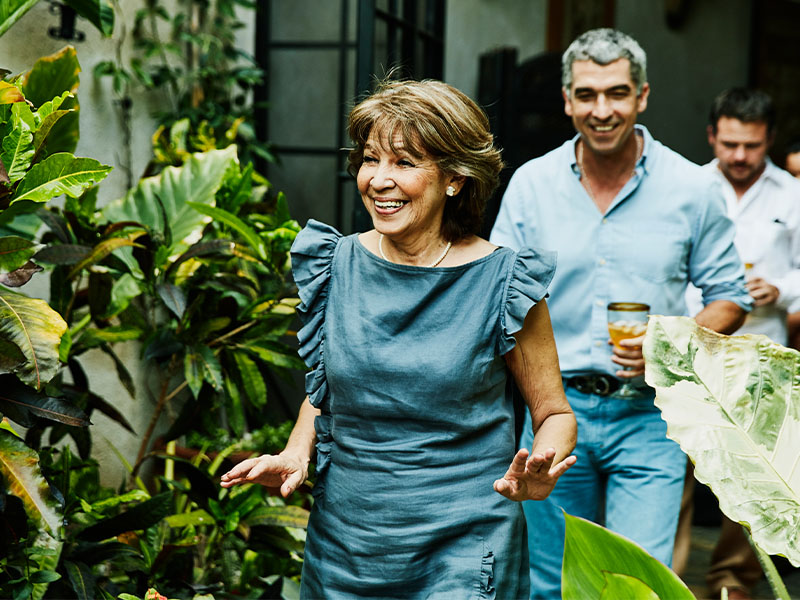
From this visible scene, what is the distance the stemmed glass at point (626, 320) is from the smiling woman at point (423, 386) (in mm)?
467

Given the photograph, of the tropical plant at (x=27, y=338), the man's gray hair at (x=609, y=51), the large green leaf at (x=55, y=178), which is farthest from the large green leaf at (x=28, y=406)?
the man's gray hair at (x=609, y=51)

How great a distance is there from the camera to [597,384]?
9.63ft

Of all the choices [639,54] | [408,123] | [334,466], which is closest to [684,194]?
[639,54]

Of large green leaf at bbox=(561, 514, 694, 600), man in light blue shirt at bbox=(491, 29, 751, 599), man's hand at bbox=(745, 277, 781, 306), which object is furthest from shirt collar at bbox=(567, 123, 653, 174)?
large green leaf at bbox=(561, 514, 694, 600)

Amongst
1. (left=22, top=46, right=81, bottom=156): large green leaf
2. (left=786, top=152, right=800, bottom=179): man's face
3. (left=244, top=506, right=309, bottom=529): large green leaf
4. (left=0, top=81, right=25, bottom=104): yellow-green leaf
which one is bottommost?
(left=244, top=506, right=309, bottom=529): large green leaf

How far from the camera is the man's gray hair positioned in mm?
2984

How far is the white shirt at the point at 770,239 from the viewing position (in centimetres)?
393

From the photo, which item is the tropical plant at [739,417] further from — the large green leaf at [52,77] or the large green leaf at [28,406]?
the large green leaf at [52,77]

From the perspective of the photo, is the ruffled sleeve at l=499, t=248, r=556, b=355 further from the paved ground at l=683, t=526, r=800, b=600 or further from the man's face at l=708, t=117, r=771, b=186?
the paved ground at l=683, t=526, r=800, b=600

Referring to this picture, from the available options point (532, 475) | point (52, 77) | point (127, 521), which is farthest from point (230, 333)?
point (532, 475)

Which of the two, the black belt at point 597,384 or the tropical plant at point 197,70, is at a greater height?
the tropical plant at point 197,70

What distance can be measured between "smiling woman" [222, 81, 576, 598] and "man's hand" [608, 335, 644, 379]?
475mm

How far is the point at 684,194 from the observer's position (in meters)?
2.97

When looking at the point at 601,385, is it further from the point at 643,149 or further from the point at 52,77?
the point at 52,77
